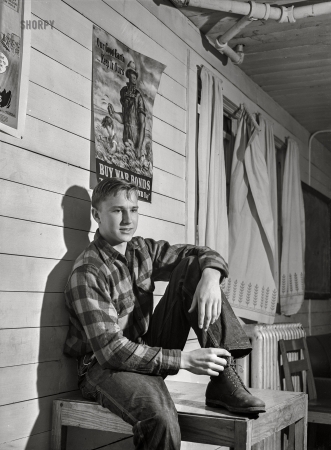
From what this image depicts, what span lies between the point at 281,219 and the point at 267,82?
109 centimetres

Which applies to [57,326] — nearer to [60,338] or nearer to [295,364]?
[60,338]

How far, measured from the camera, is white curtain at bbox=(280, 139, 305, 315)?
14.8ft

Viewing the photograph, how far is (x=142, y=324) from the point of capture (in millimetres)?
2289

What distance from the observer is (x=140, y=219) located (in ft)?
8.92

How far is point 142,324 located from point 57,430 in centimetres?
50

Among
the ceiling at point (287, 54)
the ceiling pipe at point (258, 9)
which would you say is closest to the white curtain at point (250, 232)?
the ceiling at point (287, 54)

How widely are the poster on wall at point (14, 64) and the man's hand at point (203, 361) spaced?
3.18 feet

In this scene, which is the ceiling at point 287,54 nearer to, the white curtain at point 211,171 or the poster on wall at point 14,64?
the white curtain at point 211,171

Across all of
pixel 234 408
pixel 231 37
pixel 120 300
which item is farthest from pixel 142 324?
pixel 231 37

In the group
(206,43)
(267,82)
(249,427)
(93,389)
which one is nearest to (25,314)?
(93,389)

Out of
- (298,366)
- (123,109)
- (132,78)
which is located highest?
(132,78)

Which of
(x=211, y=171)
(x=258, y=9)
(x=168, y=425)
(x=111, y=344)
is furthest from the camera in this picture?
(x=211, y=171)

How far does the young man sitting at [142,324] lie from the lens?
1913mm

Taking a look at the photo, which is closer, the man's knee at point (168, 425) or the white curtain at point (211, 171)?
the man's knee at point (168, 425)
